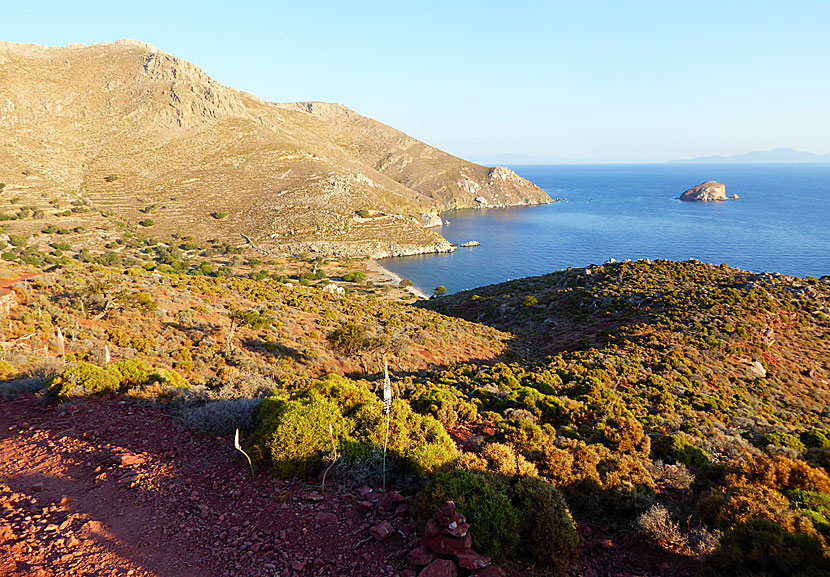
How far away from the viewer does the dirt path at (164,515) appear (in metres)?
4.84

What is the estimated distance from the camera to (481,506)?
5.43 metres

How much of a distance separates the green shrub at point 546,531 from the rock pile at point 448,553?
905 millimetres

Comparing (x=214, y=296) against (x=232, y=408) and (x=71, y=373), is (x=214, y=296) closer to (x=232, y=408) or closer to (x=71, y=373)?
(x=71, y=373)

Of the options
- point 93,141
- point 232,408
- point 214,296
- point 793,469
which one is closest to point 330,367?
point 232,408

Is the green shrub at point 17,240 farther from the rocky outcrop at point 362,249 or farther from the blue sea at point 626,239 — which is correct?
the blue sea at point 626,239

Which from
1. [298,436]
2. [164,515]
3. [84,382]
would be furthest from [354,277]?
[164,515]

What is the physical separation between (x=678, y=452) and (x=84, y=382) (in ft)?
47.8

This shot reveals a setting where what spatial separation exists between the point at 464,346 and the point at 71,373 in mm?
18630

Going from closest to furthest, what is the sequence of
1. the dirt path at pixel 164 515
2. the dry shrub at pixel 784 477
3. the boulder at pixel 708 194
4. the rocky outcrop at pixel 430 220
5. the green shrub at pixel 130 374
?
the dirt path at pixel 164 515 → the dry shrub at pixel 784 477 → the green shrub at pixel 130 374 → the rocky outcrop at pixel 430 220 → the boulder at pixel 708 194

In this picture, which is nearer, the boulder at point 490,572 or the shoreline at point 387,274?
the boulder at point 490,572

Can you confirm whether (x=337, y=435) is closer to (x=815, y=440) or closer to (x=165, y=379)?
(x=165, y=379)

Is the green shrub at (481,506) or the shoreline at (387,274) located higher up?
the green shrub at (481,506)

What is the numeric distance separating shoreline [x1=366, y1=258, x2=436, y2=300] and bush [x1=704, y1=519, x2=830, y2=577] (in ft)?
205

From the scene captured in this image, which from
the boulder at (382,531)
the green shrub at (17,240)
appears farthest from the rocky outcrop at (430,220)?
the boulder at (382,531)
